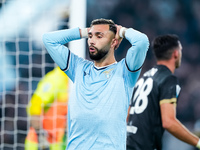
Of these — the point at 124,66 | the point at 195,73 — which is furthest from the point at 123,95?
the point at 195,73

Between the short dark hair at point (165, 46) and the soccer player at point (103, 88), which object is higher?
the short dark hair at point (165, 46)

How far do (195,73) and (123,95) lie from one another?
7288 millimetres

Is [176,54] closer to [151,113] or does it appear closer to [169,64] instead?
[169,64]

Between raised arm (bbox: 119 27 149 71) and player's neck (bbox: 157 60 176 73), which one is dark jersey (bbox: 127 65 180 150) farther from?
raised arm (bbox: 119 27 149 71)

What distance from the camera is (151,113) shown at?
11.5 feet

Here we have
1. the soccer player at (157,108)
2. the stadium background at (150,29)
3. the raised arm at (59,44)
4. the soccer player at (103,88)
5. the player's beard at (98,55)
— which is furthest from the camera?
the stadium background at (150,29)

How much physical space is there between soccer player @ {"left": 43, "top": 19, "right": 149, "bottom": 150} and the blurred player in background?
223cm

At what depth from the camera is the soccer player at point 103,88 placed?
2664mm

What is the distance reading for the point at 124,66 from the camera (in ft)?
9.22

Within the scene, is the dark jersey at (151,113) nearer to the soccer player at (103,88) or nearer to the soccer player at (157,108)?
the soccer player at (157,108)

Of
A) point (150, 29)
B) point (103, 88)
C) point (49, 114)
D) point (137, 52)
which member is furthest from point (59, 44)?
point (150, 29)

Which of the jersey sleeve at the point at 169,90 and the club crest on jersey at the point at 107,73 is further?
the jersey sleeve at the point at 169,90

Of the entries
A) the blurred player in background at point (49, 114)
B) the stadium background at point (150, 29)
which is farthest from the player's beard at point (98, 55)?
the stadium background at point (150, 29)

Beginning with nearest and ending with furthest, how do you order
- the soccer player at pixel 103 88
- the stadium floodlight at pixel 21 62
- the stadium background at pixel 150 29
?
the soccer player at pixel 103 88 < the stadium floodlight at pixel 21 62 < the stadium background at pixel 150 29
